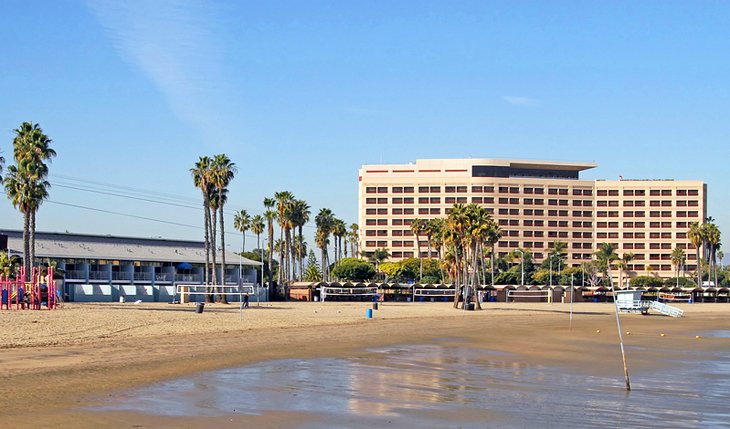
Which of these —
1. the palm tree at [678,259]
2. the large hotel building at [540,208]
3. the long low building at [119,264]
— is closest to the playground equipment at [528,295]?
the long low building at [119,264]

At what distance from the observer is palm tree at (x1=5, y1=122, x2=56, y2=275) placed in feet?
227

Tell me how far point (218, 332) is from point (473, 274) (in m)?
51.7

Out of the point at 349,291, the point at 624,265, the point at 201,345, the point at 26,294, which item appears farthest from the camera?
the point at 624,265

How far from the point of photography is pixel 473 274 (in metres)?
90.7

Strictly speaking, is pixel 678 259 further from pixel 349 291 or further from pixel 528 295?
pixel 349 291

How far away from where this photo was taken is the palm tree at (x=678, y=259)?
187500 mm

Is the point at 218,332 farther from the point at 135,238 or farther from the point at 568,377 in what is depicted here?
the point at 135,238

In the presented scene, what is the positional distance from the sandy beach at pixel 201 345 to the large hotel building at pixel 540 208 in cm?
12824

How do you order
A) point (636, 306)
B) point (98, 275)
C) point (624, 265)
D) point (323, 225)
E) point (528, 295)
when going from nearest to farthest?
point (636, 306) → point (98, 275) → point (528, 295) → point (323, 225) → point (624, 265)

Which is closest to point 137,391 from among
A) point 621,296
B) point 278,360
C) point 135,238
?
point 278,360

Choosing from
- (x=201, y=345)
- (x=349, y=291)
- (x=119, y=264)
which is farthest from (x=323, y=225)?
(x=201, y=345)

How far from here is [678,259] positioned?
616 ft

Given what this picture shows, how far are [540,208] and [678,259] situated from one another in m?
32.0

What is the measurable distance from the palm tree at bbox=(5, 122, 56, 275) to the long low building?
51.1 feet
